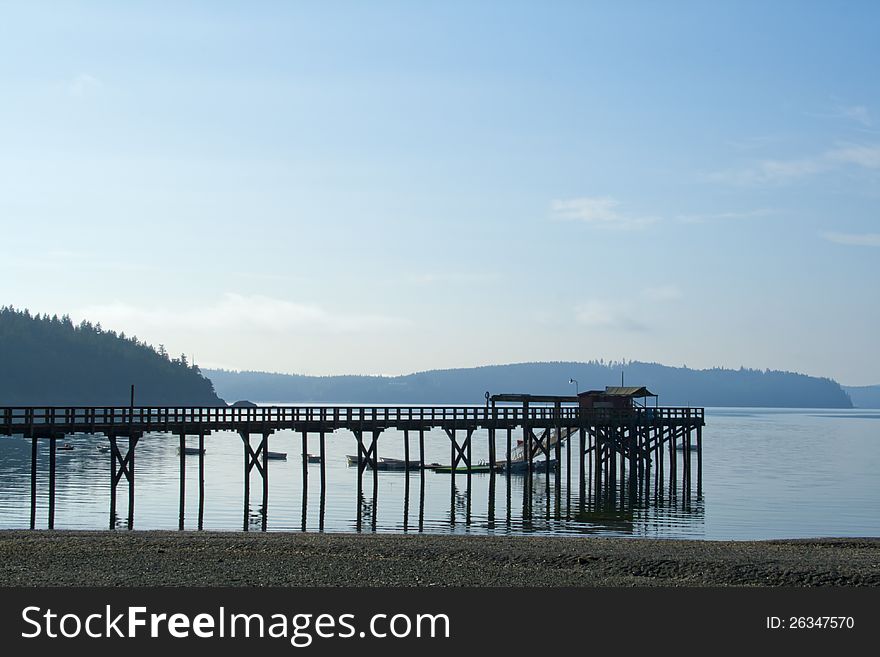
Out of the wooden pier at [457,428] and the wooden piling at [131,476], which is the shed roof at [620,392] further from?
the wooden piling at [131,476]

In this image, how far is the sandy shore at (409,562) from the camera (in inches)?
884

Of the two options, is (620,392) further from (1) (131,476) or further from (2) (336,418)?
(1) (131,476)

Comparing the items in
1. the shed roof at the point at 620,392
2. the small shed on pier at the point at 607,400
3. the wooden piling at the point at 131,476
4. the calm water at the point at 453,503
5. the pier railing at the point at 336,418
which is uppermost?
the shed roof at the point at 620,392

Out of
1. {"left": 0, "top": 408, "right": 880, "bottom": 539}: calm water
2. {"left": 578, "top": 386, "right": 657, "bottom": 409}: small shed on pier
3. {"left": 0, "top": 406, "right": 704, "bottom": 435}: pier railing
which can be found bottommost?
{"left": 0, "top": 408, "right": 880, "bottom": 539}: calm water

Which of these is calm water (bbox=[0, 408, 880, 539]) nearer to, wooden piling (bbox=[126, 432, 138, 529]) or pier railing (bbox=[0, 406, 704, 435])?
wooden piling (bbox=[126, 432, 138, 529])

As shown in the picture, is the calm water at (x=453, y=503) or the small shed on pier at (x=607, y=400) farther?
the small shed on pier at (x=607, y=400)

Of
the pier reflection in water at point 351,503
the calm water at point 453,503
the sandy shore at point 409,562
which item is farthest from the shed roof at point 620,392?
the sandy shore at point 409,562

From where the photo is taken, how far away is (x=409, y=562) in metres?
25.4

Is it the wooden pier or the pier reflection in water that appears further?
the wooden pier

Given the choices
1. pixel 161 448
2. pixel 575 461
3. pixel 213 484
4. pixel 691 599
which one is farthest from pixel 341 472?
pixel 691 599

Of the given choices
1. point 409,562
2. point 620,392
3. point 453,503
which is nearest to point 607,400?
Result: point 620,392

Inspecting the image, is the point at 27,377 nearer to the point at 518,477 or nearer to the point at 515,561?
the point at 518,477

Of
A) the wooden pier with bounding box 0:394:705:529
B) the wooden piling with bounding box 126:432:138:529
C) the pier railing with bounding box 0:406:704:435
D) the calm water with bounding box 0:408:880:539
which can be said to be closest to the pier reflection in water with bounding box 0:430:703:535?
the calm water with bounding box 0:408:880:539

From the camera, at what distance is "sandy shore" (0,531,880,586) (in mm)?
22453
